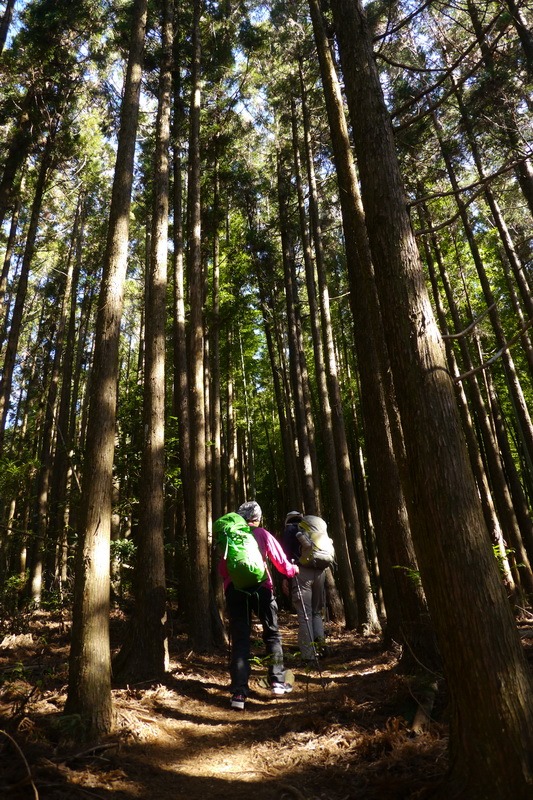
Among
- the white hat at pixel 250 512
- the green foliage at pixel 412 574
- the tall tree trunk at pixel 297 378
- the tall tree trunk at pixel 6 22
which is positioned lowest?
the green foliage at pixel 412 574

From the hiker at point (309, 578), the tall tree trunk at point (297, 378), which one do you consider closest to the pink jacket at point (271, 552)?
the hiker at point (309, 578)

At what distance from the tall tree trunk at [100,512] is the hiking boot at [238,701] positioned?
1502 millimetres

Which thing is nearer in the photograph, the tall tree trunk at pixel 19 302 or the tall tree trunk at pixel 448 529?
the tall tree trunk at pixel 448 529

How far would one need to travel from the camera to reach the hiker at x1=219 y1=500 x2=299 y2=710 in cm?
512

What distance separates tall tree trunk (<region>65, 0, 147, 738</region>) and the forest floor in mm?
251

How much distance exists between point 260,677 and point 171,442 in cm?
489

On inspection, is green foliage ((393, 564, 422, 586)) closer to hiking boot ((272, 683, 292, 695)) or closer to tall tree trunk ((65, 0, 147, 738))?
hiking boot ((272, 683, 292, 695))

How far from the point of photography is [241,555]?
5.32m

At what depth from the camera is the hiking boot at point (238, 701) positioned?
16.5 ft

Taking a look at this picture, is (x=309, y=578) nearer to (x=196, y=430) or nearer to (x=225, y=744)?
(x=225, y=744)

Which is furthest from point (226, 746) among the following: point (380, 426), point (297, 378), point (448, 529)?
point (297, 378)

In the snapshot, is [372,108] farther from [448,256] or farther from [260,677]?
[448,256]

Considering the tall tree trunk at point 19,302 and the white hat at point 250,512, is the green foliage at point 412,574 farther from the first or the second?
the tall tree trunk at point 19,302

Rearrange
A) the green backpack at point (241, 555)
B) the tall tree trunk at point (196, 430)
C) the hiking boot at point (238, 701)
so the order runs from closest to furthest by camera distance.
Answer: the hiking boot at point (238, 701) → the green backpack at point (241, 555) → the tall tree trunk at point (196, 430)
